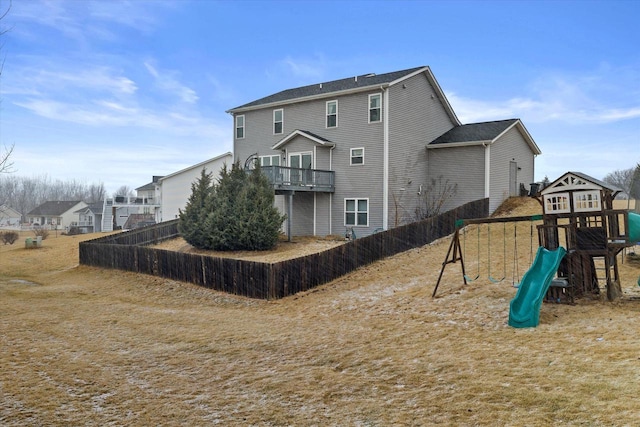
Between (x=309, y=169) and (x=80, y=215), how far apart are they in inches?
2344

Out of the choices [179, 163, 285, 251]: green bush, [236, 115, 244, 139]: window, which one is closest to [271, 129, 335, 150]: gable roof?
[236, 115, 244, 139]: window

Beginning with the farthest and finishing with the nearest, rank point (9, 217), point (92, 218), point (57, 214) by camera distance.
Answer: point (9, 217) → point (57, 214) → point (92, 218)

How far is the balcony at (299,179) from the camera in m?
23.0

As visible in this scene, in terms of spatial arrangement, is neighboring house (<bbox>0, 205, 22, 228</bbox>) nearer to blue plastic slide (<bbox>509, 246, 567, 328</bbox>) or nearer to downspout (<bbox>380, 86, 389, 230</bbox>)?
downspout (<bbox>380, 86, 389, 230</bbox>)

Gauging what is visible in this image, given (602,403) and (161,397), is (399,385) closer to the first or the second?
(602,403)

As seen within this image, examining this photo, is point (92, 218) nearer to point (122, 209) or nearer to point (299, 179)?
point (122, 209)

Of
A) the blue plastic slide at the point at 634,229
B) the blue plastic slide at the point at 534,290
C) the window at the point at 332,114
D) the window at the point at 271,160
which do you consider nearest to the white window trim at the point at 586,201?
the blue plastic slide at the point at 534,290

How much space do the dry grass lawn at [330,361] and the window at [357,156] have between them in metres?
12.4

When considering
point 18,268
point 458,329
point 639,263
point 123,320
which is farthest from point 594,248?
point 18,268

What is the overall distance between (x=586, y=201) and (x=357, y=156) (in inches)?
607

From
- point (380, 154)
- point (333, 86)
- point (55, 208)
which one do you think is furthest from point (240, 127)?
point (55, 208)

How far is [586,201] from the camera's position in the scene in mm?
9844

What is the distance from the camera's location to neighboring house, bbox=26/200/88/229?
257 feet

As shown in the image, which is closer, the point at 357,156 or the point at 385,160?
the point at 385,160
